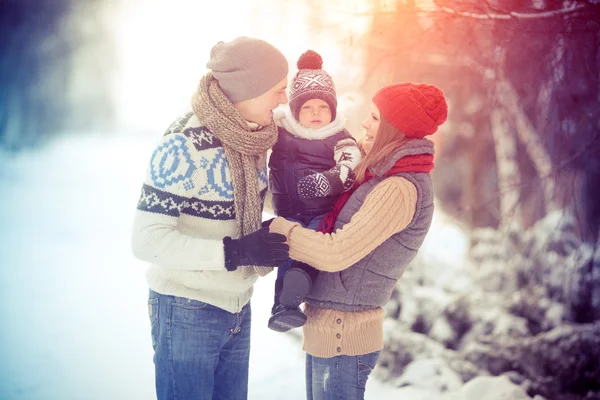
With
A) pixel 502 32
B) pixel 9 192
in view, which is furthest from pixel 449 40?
pixel 9 192

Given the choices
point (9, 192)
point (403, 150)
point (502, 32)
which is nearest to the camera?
point (403, 150)

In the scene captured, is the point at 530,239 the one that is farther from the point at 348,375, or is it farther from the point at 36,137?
the point at 36,137

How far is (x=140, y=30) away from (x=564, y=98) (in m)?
2.70

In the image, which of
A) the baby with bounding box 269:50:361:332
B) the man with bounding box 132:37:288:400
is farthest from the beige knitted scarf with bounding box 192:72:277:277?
the baby with bounding box 269:50:361:332

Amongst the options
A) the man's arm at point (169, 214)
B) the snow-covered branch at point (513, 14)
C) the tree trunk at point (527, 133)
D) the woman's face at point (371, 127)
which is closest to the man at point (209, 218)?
the man's arm at point (169, 214)

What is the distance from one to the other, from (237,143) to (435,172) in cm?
227

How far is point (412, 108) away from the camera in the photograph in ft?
5.38

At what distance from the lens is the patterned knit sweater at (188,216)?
1.49m

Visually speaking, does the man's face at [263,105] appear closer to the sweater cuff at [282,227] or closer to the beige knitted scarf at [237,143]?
the beige knitted scarf at [237,143]

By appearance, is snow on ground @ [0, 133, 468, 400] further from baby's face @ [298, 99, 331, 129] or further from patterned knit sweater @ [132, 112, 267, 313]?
baby's face @ [298, 99, 331, 129]

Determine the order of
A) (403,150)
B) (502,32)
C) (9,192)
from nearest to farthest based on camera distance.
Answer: (403,150)
(502,32)
(9,192)

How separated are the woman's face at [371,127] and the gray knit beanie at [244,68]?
0.34 m

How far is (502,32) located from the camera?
3270 mm

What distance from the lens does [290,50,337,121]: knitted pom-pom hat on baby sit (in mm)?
1906
